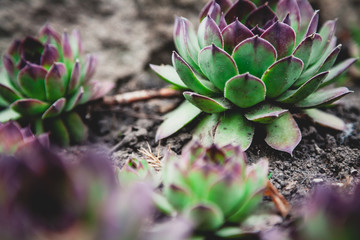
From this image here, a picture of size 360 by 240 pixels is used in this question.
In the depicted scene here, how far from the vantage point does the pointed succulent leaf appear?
4.46 ft

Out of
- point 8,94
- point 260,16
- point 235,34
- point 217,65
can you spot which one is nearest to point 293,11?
point 260,16

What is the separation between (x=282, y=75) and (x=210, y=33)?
0.33 m

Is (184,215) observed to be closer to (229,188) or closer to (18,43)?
(229,188)

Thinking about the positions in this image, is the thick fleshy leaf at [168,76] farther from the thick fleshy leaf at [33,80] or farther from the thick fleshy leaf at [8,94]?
the thick fleshy leaf at [8,94]

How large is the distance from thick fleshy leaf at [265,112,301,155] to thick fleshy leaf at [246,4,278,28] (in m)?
0.42

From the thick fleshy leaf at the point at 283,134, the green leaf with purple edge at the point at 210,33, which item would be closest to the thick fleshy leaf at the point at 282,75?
the thick fleshy leaf at the point at 283,134

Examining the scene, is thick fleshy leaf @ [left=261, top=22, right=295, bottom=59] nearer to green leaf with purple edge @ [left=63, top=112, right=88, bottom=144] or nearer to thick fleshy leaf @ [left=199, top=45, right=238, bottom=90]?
thick fleshy leaf @ [left=199, top=45, right=238, bottom=90]

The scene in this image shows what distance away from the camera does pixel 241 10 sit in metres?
1.52

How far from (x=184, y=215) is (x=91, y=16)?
1882 millimetres

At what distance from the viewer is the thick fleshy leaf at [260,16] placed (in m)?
1.49

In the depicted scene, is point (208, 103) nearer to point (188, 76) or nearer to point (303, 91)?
point (188, 76)

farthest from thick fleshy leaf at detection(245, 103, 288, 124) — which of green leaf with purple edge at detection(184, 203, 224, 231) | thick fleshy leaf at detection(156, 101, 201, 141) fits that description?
green leaf with purple edge at detection(184, 203, 224, 231)

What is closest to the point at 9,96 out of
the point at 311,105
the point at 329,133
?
the point at 311,105

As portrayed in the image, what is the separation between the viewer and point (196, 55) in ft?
5.00
